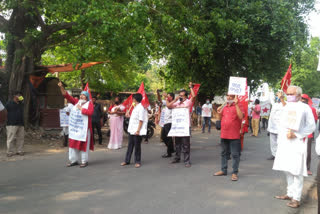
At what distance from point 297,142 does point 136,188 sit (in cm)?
293

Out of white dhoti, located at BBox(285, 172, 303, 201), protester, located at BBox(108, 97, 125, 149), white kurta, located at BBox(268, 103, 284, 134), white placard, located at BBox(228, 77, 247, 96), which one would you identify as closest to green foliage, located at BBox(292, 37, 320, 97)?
white kurta, located at BBox(268, 103, 284, 134)

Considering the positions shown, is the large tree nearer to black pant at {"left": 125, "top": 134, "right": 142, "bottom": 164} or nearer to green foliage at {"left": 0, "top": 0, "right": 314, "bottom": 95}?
green foliage at {"left": 0, "top": 0, "right": 314, "bottom": 95}

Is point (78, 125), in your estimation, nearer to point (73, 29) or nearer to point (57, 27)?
point (73, 29)

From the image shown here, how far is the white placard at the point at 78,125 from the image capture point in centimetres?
707

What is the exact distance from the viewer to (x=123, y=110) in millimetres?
10469

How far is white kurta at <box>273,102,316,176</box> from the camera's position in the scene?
176 inches

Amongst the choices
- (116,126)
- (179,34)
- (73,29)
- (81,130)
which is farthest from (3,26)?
(179,34)

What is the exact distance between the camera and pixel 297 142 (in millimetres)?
4531

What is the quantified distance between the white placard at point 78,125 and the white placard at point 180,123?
2198 mm

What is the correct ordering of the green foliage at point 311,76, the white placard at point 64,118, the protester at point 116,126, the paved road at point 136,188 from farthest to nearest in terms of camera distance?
the green foliage at point 311,76 < the protester at point 116,126 < the white placard at point 64,118 < the paved road at point 136,188

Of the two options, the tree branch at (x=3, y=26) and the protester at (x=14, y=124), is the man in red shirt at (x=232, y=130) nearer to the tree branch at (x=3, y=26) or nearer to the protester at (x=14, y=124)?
the protester at (x=14, y=124)

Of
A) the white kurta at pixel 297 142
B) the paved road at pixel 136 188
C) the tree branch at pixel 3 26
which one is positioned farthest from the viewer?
the tree branch at pixel 3 26

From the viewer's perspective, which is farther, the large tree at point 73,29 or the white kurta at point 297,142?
the large tree at point 73,29

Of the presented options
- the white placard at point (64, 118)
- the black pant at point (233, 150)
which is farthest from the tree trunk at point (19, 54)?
the black pant at point (233, 150)
